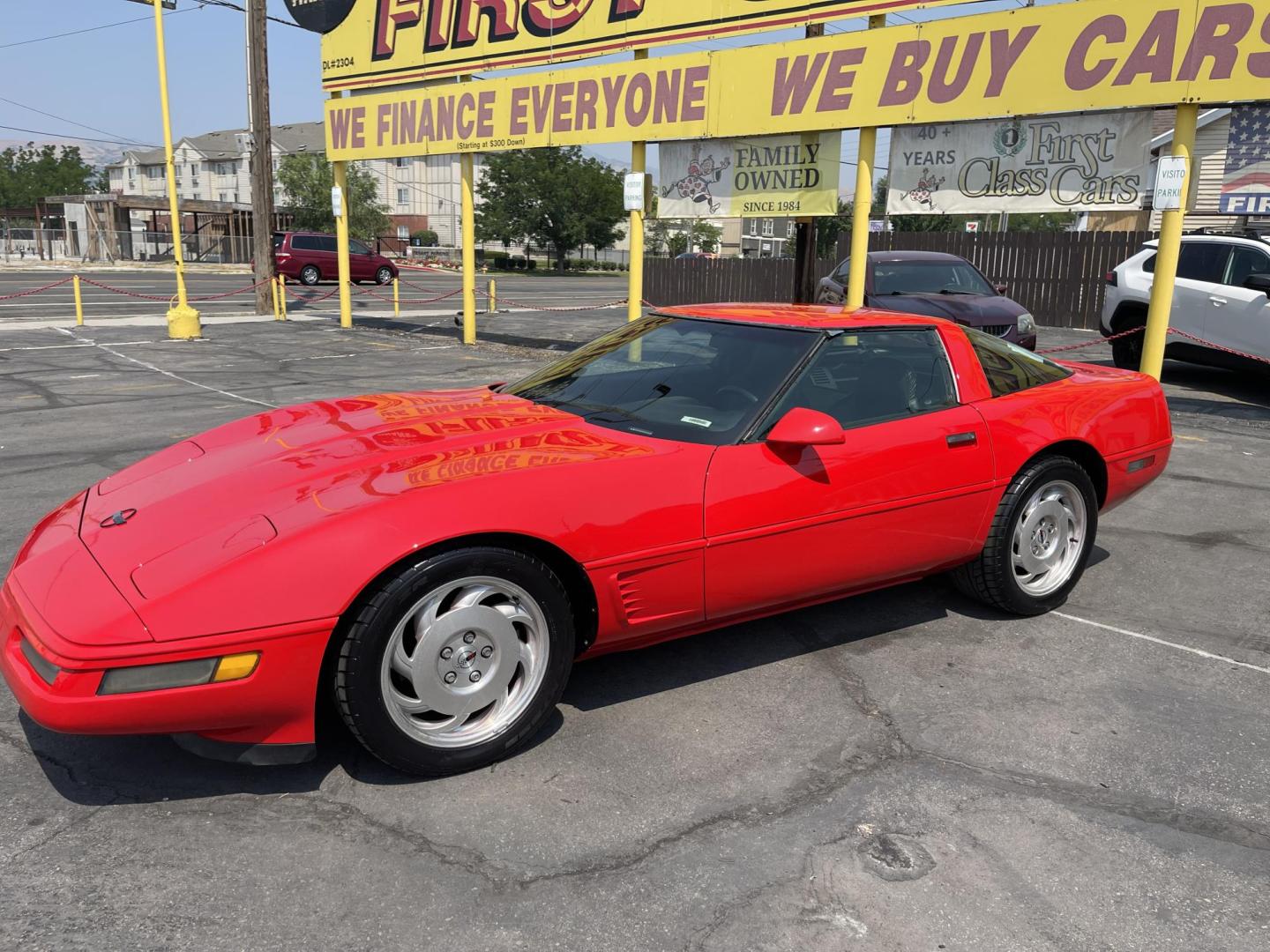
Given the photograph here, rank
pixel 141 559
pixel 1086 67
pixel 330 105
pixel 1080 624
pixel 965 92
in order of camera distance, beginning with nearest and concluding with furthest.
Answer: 1. pixel 141 559
2. pixel 1080 624
3. pixel 1086 67
4. pixel 965 92
5. pixel 330 105

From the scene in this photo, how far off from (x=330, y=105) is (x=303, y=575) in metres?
17.4

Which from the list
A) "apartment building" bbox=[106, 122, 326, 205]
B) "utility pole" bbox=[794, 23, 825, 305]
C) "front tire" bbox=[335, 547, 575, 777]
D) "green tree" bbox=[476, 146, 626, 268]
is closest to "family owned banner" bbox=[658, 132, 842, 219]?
"utility pole" bbox=[794, 23, 825, 305]

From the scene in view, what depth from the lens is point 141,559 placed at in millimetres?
2773

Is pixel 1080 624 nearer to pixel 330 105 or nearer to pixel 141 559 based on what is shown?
pixel 141 559

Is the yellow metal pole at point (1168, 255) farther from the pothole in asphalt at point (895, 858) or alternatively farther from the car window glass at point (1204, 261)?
the pothole in asphalt at point (895, 858)

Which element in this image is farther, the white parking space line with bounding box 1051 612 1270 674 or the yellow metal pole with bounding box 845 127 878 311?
the yellow metal pole with bounding box 845 127 878 311

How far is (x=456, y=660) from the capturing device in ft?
9.54

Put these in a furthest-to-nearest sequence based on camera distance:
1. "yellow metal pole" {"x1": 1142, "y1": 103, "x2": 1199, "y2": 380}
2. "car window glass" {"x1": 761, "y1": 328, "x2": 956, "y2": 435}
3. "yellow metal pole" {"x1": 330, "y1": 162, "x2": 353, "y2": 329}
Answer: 1. "yellow metal pole" {"x1": 330, "y1": 162, "x2": 353, "y2": 329}
2. "yellow metal pole" {"x1": 1142, "y1": 103, "x2": 1199, "y2": 380}
3. "car window glass" {"x1": 761, "y1": 328, "x2": 956, "y2": 435}

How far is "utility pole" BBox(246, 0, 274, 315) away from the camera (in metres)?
21.0

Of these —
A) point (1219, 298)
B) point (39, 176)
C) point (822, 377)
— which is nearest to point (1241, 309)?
point (1219, 298)

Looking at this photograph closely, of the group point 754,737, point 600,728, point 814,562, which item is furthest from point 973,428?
point 600,728

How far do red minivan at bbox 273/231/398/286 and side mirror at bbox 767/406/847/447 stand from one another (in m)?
31.5

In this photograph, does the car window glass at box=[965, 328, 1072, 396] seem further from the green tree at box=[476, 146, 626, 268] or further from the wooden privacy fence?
the green tree at box=[476, 146, 626, 268]

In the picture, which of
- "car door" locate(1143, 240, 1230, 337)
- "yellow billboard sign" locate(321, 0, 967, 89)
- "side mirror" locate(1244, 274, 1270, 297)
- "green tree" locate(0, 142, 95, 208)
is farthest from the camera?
"green tree" locate(0, 142, 95, 208)
